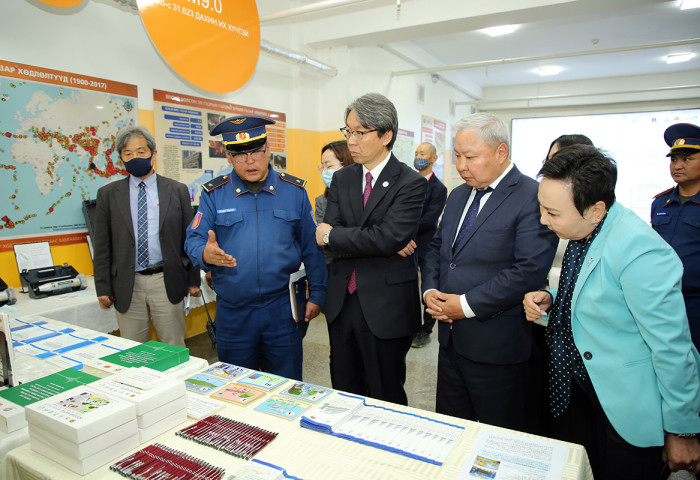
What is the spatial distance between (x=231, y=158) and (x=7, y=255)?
6.65 feet

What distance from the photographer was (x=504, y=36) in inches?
259

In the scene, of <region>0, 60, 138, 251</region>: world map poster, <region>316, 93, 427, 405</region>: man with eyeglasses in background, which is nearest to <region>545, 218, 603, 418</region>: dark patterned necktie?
<region>316, 93, 427, 405</region>: man with eyeglasses in background

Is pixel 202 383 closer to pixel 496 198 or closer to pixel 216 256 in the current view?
pixel 216 256

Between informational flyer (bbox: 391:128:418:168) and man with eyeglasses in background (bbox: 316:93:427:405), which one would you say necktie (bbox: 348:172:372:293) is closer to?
man with eyeglasses in background (bbox: 316:93:427:405)

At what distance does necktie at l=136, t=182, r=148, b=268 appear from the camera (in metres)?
2.70

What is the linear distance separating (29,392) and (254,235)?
1044 millimetres

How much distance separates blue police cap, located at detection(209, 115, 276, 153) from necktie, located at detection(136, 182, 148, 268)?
40.0 inches

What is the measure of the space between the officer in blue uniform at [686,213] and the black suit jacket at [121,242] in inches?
129

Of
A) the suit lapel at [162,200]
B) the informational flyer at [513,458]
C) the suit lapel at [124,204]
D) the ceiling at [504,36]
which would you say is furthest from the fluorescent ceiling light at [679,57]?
the suit lapel at [124,204]

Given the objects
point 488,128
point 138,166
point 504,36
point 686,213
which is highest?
point 504,36

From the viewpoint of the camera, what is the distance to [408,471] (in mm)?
1004

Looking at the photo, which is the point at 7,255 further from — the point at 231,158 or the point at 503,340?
the point at 503,340

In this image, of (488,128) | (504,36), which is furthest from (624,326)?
(504,36)

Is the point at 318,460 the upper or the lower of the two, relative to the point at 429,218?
lower
